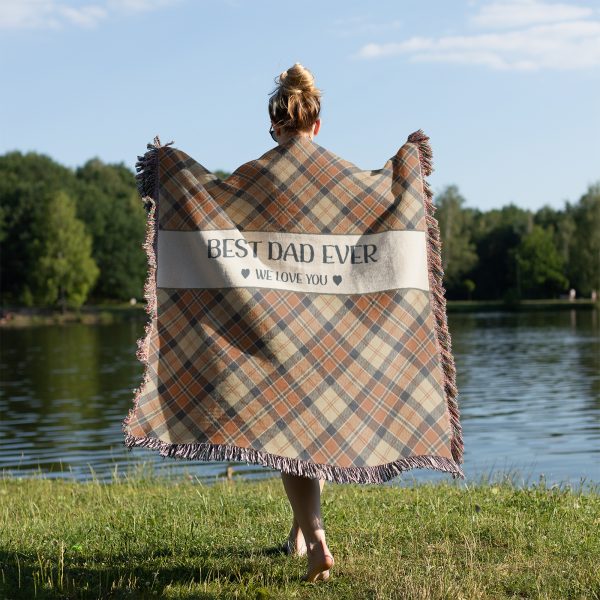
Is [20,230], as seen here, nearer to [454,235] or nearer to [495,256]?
[454,235]

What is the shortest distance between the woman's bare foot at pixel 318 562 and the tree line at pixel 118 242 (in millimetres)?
53664

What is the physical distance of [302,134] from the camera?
4.82m

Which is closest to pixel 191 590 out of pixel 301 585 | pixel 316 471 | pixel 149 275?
Answer: pixel 301 585

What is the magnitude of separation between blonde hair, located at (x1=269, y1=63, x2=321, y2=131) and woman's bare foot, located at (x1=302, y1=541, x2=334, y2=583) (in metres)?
1.97

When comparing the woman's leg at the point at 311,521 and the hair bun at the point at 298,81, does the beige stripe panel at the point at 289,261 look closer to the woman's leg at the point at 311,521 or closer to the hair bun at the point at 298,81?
the hair bun at the point at 298,81

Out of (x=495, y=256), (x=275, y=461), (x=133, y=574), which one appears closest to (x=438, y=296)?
(x=275, y=461)

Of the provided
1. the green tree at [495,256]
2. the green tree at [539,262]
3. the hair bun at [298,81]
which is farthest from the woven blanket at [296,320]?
the green tree at [495,256]

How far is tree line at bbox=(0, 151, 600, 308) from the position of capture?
73000 mm

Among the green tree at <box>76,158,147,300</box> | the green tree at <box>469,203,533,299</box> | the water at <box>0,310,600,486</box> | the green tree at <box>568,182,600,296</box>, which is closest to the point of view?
the water at <box>0,310,600,486</box>

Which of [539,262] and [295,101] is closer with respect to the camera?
[295,101]

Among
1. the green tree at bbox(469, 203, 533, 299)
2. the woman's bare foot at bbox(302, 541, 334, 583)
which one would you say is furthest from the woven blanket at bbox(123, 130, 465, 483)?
the green tree at bbox(469, 203, 533, 299)

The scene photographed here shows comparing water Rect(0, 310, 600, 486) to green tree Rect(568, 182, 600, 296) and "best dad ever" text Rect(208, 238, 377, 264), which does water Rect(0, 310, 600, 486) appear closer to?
"best dad ever" text Rect(208, 238, 377, 264)

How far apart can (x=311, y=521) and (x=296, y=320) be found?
0.92 metres

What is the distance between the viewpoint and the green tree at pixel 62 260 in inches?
2820
